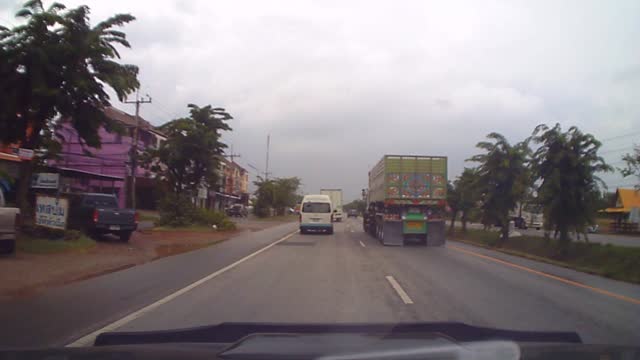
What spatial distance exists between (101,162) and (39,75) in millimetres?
41119

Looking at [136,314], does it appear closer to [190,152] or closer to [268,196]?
[190,152]

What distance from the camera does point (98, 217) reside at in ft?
65.2

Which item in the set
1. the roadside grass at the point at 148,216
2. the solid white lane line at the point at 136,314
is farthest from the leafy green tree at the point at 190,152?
the solid white lane line at the point at 136,314

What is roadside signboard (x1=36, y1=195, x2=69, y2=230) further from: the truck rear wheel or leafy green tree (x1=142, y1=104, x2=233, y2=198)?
leafy green tree (x1=142, y1=104, x2=233, y2=198)

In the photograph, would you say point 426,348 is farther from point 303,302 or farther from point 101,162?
point 101,162

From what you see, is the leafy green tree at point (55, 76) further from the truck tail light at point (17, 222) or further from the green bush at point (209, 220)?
the green bush at point (209, 220)

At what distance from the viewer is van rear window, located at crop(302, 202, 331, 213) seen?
3181cm

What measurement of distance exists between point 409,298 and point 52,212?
12365 mm

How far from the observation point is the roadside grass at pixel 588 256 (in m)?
14.0

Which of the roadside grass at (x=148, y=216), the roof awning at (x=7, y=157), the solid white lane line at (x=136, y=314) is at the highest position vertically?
the roof awning at (x=7, y=157)

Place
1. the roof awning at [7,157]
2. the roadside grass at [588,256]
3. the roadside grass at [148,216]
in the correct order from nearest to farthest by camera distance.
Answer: the roadside grass at [588,256] → the roof awning at [7,157] → the roadside grass at [148,216]

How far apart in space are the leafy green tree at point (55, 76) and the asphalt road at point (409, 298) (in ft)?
23.9

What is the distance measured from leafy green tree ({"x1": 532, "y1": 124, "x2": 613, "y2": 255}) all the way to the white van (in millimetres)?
15236

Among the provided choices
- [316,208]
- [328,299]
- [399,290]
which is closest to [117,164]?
[316,208]
